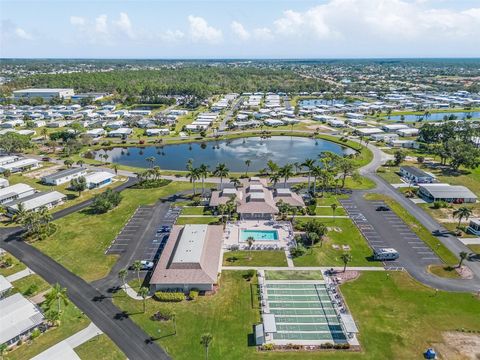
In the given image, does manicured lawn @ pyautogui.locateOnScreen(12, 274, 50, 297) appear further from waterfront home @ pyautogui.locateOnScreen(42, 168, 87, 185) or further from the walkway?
waterfront home @ pyautogui.locateOnScreen(42, 168, 87, 185)

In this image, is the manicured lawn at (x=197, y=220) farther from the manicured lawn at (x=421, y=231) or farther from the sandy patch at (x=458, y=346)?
the sandy patch at (x=458, y=346)

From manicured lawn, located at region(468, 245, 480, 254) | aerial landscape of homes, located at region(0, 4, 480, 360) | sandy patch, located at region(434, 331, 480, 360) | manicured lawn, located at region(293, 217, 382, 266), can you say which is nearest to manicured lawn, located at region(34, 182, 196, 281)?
aerial landscape of homes, located at region(0, 4, 480, 360)

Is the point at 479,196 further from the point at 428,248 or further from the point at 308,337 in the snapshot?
the point at 308,337

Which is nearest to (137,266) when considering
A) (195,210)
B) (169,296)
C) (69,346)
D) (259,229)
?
(169,296)

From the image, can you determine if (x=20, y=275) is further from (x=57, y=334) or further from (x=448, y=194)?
(x=448, y=194)

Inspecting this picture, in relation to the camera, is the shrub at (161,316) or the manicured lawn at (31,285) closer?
the shrub at (161,316)

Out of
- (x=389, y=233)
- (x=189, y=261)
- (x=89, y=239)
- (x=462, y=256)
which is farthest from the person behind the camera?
(x=389, y=233)

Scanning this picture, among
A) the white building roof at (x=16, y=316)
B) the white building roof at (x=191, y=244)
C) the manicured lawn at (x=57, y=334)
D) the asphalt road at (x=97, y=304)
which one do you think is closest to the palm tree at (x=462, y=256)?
the white building roof at (x=191, y=244)
